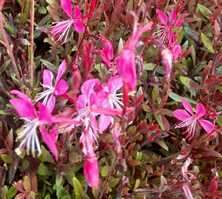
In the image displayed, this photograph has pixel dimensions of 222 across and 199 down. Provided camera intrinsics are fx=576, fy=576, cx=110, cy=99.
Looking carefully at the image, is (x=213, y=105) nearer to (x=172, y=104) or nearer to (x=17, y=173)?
(x=172, y=104)

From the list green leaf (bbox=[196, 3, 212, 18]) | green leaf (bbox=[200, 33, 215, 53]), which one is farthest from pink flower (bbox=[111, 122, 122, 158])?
green leaf (bbox=[196, 3, 212, 18])

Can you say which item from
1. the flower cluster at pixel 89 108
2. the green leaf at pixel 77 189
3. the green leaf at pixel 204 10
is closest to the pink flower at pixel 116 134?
the flower cluster at pixel 89 108

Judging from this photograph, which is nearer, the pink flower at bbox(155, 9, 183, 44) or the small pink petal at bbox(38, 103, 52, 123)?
the small pink petal at bbox(38, 103, 52, 123)

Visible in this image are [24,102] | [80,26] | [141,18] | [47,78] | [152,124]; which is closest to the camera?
[24,102]

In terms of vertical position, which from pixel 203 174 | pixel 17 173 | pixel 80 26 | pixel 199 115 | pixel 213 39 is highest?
pixel 80 26

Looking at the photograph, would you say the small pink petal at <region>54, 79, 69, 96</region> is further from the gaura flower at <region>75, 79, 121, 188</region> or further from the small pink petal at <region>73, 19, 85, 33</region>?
the small pink petal at <region>73, 19, 85, 33</region>

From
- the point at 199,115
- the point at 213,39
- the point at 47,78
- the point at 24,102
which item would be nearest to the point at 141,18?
the point at 213,39
